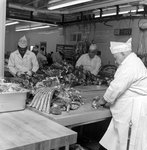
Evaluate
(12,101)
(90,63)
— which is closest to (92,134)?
(12,101)

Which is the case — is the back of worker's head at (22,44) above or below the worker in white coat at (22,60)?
above

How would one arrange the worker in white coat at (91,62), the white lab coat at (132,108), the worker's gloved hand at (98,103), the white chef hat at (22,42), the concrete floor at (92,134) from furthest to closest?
the worker in white coat at (91,62)
the white chef hat at (22,42)
the concrete floor at (92,134)
the worker's gloved hand at (98,103)
the white lab coat at (132,108)

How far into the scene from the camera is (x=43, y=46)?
862 cm

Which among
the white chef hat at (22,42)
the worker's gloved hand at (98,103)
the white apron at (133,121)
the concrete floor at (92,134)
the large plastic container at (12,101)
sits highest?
the white chef hat at (22,42)

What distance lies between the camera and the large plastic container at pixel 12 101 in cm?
198

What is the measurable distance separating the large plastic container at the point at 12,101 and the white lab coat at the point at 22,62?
1.86 meters

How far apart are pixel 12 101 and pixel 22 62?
82.2 inches

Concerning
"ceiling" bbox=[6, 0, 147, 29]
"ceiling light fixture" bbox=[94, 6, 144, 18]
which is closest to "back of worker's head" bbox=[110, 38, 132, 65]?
"ceiling" bbox=[6, 0, 147, 29]

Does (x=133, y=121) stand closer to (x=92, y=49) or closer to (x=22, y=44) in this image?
(x=22, y=44)

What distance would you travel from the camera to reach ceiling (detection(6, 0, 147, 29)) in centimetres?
498

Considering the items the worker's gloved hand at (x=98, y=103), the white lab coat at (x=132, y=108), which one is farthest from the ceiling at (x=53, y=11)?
the worker's gloved hand at (x=98, y=103)

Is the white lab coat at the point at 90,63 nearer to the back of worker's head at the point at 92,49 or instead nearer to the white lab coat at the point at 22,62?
the back of worker's head at the point at 92,49

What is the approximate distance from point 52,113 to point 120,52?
100 cm

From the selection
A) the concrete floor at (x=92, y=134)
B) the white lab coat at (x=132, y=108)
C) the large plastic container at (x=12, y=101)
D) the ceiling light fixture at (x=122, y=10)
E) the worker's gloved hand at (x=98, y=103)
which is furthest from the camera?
the ceiling light fixture at (x=122, y=10)
